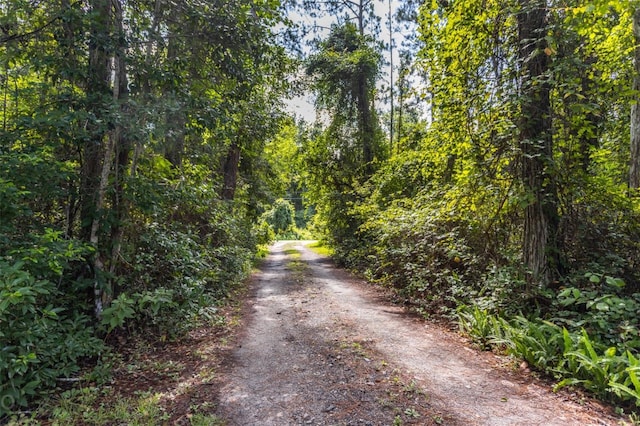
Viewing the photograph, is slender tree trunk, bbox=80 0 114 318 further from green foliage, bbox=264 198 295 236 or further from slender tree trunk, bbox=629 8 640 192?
green foliage, bbox=264 198 295 236

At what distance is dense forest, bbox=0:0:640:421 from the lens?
11.1 feet

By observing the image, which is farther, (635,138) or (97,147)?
(635,138)

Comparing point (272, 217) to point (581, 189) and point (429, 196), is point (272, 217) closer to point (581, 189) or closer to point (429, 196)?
point (429, 196)

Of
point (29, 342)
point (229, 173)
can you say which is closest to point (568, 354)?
point (29, 342)

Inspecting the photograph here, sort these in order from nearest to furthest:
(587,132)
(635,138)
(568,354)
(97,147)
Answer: (568,354), (97,147), (587,132), (635,138)

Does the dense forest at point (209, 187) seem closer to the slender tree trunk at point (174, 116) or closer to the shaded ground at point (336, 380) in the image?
the slender tree trunk at point (174, 116)

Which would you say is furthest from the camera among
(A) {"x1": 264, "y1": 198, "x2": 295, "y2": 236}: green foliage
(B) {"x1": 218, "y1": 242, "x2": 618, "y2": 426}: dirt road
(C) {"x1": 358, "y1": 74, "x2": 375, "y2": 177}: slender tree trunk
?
(A) {"x1": 264, "y1": 198, "x2": 295, "y2": 236}: green foliage

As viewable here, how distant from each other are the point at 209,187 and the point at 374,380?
394cm

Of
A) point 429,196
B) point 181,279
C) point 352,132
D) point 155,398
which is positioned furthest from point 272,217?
point 155,398

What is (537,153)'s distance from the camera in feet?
15.8

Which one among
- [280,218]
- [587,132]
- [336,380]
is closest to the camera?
[336,380]

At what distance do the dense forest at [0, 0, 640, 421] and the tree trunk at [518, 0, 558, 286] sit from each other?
0.08 ft

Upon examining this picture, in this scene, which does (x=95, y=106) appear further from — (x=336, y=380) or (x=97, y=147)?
(x=336, y=380)

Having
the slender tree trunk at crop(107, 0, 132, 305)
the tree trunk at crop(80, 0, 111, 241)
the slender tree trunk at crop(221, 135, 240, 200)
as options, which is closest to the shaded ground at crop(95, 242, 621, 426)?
the slender tree trunk at crop(107, 0, 132, 305)
